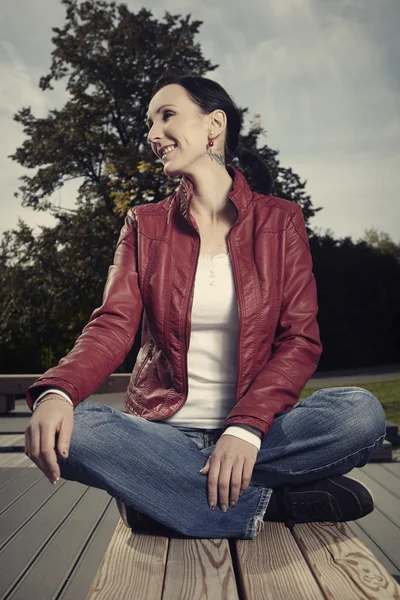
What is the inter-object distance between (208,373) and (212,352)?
0.07m

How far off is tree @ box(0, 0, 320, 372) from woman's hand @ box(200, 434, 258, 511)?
1496cm

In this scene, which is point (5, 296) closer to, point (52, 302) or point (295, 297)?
point (52, 302)

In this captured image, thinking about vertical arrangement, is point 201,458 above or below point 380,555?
above

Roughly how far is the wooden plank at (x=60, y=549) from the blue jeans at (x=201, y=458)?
35.2 inches

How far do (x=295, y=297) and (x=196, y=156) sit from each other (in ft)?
2.12

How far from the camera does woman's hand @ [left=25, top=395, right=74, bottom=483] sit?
170 centimetres

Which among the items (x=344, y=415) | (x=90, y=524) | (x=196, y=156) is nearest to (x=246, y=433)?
(x=344, y=415)

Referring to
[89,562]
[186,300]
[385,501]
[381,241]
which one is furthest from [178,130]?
[381,241]

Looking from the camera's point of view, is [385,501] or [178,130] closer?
[178,130]

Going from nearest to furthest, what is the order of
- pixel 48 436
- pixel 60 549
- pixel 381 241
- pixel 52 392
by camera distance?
pixel 48 436 < pixel 52 392 < pixel 60 549 < pixel 381 241

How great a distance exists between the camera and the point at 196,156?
2596mm

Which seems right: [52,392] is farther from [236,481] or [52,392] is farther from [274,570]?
[274,570]

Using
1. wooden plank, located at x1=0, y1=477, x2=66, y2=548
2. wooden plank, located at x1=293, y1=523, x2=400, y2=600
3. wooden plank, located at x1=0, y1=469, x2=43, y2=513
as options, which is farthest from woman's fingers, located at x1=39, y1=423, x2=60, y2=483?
wooden plank, located at x1=0, y1=469, x2=43, y2=513

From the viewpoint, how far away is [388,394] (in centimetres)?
1312
